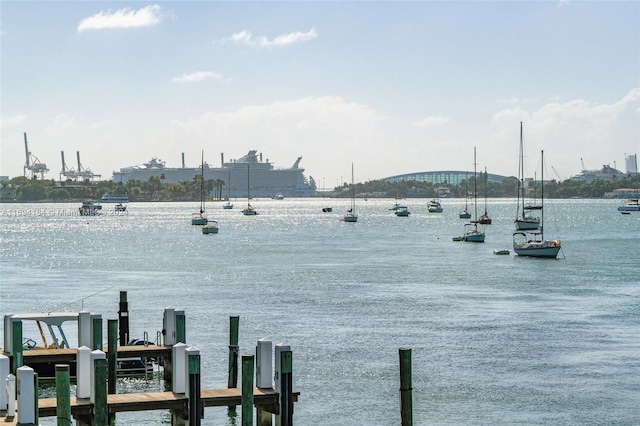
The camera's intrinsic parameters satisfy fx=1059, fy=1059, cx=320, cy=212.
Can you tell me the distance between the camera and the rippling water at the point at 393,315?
107ft

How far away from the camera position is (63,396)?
20.2 meters

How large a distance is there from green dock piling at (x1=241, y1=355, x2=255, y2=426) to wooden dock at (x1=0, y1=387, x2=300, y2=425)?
0.58 m

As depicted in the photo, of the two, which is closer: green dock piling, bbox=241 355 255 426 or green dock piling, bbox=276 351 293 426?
green dock piling, bbox=241 355 255 426

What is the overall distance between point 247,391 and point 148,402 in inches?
80.8

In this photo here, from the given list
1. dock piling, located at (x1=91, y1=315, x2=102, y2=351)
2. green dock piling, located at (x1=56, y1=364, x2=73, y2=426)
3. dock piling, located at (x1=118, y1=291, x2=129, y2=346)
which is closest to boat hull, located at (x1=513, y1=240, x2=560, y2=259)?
dock piling, located at (x1=118, y1=291, x2=129, y2=346)

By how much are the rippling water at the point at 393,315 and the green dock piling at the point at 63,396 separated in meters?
9.78

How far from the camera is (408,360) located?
23.3 m

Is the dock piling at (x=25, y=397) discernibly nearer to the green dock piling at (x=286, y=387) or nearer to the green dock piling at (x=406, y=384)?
the green dock piling at (x=286, y=387)

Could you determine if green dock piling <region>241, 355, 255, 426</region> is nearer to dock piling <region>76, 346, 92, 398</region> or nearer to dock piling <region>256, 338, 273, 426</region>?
dock piling <region>256, 338, 273, 426</region>

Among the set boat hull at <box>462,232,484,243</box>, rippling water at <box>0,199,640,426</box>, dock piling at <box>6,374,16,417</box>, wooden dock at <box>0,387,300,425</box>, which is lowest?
rippling water at <box>0,199,640,426</box>

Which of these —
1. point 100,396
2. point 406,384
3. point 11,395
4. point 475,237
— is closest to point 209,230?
point 475,237

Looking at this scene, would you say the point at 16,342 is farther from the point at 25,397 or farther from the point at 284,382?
the point at 284,382

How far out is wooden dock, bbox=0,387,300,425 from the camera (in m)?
21.5

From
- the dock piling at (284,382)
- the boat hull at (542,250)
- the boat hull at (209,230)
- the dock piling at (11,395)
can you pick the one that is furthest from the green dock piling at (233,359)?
the boat hull at (209,230)
